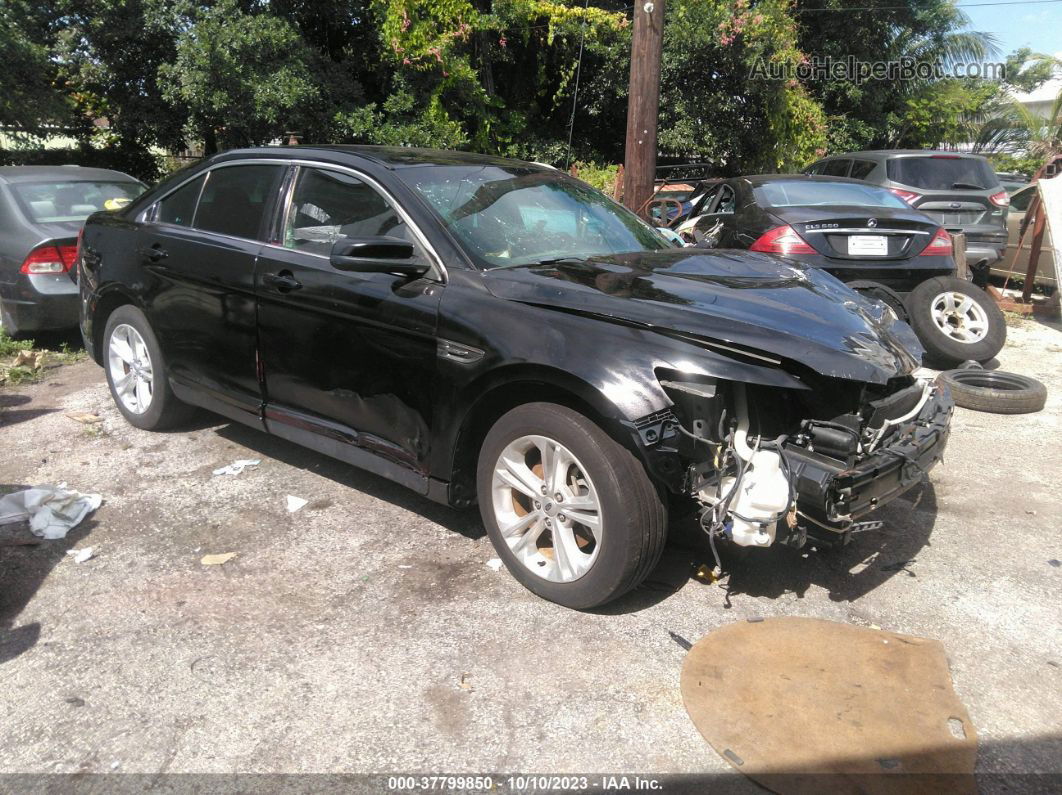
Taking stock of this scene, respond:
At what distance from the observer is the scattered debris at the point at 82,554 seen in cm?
378

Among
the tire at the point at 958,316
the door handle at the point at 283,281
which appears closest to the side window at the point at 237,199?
the door handle at the point at 283,281

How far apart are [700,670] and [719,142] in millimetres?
14650

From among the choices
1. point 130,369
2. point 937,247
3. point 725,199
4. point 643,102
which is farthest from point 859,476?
point 643,102

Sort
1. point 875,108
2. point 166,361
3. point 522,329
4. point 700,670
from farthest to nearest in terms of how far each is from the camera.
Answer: point 875,108, point 166,361, point 522,329, point 700,670

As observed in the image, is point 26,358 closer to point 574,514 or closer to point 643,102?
point 574,514

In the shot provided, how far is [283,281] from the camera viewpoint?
406 centimetres

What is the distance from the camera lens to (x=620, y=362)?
9.98 ft

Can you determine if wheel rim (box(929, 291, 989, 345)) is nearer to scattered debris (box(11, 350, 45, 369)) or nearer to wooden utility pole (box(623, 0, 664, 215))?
wooden utility pole (box(623, 0, 664, 215))

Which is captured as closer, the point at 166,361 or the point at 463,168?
the point at 463,168

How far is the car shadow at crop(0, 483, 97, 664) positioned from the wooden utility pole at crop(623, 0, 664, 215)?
20.6ft

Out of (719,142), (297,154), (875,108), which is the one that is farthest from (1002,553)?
(875,108)

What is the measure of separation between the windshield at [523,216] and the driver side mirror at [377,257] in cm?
26

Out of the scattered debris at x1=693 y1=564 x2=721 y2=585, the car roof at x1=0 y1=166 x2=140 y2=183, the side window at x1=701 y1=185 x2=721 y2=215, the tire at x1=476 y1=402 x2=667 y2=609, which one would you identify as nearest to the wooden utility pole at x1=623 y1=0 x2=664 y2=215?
the side window at x1=701 y1=185 x2=721 y2=215

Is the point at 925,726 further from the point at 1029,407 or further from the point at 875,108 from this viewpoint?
the point at 875,108
